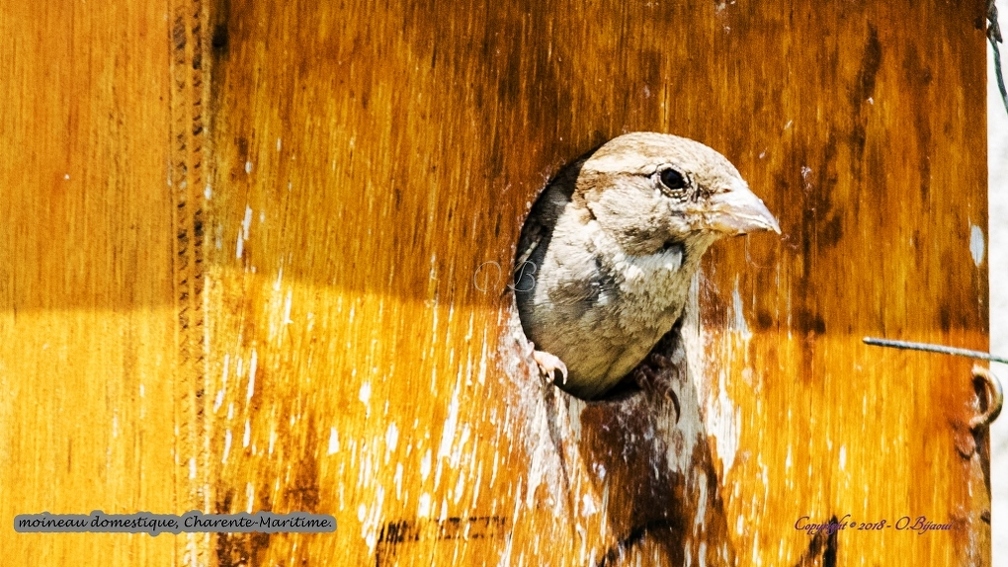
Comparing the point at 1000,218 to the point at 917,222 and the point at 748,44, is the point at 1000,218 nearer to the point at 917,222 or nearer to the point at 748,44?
the point at 917,222

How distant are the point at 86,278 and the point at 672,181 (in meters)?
1.08

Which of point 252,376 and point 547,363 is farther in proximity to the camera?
point 547,363

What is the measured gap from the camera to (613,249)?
7.54 ft

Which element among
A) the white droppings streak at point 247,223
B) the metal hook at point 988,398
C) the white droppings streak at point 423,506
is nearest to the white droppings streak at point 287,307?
the white droppings streak at point 247,223

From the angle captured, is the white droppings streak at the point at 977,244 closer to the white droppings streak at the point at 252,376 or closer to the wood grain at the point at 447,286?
the wood grain at the point at 447,286

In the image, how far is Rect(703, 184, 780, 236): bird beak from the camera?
2100 mm

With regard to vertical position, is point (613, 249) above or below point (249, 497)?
above

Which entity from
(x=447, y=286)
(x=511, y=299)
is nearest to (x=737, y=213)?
(x=511, y=299)

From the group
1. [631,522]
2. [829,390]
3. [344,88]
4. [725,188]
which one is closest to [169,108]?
[344,88]

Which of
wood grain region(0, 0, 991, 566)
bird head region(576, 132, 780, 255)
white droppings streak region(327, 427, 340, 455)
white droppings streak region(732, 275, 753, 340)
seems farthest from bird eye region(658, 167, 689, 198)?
white droppings streak region(327, 427, 340, 455)

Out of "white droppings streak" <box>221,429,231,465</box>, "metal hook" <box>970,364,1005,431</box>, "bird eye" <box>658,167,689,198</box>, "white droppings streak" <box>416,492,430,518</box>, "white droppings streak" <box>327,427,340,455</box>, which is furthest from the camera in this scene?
"metal hook" <box>970,364,1005,431</box>

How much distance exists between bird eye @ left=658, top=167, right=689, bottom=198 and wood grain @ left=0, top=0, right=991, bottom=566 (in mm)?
150

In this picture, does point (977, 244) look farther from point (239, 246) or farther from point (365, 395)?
point (239, 246)

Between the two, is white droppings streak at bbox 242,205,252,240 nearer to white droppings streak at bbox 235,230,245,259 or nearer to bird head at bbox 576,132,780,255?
white droppings streak at bbox 235,230,245,259
